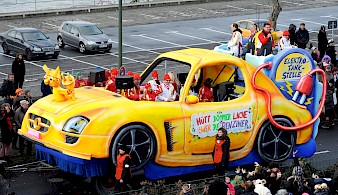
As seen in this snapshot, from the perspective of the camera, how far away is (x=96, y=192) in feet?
62.1

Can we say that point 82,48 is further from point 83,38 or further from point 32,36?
point 32,36

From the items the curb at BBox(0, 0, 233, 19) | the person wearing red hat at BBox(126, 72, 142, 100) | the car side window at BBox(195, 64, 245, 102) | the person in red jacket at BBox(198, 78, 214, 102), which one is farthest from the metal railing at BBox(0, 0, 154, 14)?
the person in red jacket at BBox(198, 78, 214, 102)

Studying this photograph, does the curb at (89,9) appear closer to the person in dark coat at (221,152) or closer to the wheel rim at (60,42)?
the wheel rim at (60,42)

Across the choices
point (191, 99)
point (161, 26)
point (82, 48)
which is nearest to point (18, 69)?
point (191, 99)

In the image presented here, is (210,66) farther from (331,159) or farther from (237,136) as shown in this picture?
(331,159)

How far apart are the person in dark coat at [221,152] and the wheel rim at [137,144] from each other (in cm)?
140

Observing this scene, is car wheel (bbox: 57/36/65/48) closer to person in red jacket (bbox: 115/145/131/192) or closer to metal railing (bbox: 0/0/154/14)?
metal railing (bbox: 0/0/154/14)

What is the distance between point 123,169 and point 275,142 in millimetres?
3947

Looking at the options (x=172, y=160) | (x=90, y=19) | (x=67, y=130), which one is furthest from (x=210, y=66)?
(x=90, y=19)

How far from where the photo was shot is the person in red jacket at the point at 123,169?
17.6 m

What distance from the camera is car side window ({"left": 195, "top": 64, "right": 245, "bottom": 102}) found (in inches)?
776

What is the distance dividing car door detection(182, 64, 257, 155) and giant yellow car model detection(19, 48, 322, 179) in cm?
2

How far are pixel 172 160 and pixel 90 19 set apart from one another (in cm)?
2903

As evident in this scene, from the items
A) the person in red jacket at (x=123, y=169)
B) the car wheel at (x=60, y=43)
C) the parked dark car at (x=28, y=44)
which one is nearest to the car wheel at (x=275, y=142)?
the person in red jacket at (x=123, y=169)
